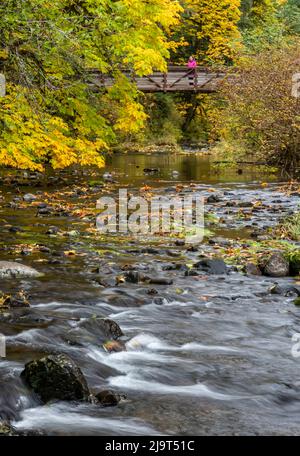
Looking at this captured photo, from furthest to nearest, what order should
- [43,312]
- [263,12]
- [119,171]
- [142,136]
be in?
[263,12] → [142,136] → [119,171] → [43,312]

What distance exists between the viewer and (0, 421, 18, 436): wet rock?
3910 millimetres

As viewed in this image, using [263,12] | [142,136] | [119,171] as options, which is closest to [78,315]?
[119,171]

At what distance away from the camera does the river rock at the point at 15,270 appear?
7.73 m

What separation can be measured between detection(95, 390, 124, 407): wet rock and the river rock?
329 cm

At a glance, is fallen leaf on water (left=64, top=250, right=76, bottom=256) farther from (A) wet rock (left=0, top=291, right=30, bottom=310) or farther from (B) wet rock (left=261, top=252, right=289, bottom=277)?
(B) wet rock (left=261, top=252, right=289, bottom=277)

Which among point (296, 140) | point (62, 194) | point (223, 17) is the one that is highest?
point (223, 17)

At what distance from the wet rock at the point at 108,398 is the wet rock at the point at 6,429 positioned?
774 millimetres

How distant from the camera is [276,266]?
8344mm

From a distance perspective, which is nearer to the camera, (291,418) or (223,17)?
(291,418)

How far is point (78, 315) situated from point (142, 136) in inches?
Result: 1227

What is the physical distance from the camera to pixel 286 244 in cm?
970

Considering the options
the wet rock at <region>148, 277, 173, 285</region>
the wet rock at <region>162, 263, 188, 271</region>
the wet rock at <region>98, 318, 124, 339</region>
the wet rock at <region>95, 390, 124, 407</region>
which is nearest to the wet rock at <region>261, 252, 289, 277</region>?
the wet rock at <region>162, 263, 188, 271</region>

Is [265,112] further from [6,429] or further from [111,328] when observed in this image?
[6,429]
